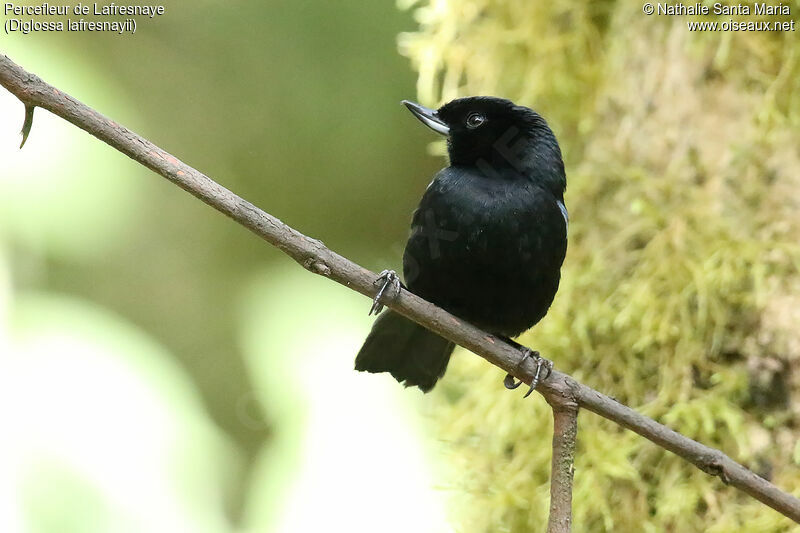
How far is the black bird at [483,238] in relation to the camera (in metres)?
1.98

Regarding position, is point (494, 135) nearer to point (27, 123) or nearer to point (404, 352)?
point (404, 352)

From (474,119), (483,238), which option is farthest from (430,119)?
(483,238)

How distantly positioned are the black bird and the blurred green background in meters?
0.41

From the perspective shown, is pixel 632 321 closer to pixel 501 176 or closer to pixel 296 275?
pixel 501 176

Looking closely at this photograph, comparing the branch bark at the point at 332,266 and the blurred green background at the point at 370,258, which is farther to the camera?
the blurred green background at the point at 370,258

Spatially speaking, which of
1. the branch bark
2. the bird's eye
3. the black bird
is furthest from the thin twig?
the bird's eye

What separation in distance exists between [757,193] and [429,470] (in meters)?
1.26

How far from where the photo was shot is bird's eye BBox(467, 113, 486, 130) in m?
2.22

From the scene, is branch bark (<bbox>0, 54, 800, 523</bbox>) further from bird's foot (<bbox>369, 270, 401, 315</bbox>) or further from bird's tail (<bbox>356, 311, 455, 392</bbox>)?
bird's tail (<bbox>356, 311, 455, 392</bbox>)

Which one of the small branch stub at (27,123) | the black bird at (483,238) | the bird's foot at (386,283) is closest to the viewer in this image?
the small branch stub at (27,123)

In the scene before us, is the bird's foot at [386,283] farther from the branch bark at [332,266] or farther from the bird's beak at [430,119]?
the bird's beak at [430,119]

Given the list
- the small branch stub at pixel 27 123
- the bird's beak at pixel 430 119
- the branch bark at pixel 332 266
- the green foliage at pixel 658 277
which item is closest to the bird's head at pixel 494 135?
the bird's beak at pixel 430 119

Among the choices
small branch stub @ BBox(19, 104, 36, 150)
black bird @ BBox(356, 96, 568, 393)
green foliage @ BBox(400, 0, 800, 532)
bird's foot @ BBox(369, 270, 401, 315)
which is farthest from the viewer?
green foliage @ BBox(400, 0, 800, 532)

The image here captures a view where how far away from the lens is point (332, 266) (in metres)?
1.45
